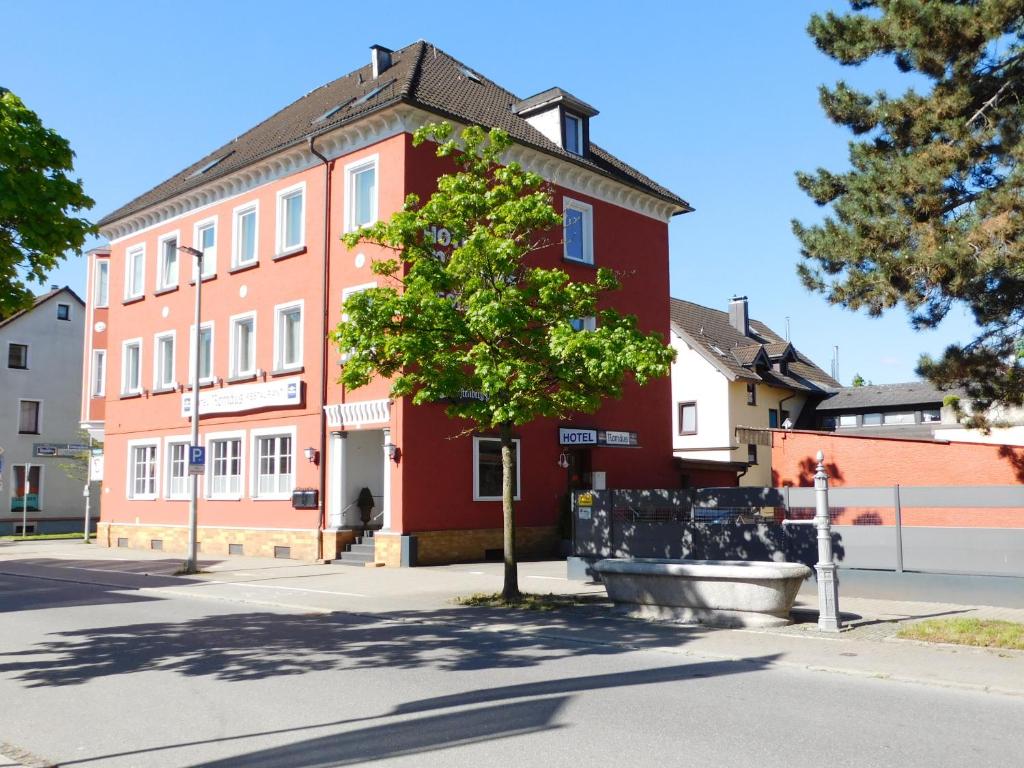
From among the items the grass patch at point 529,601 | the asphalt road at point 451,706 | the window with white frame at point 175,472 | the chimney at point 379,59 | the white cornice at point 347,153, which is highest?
the chimney at point 379,59

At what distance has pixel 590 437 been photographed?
24.8 m

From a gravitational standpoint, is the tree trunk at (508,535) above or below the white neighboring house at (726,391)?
below

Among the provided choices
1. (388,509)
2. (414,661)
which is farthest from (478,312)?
(388,509)

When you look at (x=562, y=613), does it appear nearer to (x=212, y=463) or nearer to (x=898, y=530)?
(x=898, y=530)

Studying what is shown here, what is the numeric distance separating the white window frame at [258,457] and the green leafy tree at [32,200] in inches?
556

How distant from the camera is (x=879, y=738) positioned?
6590 millimetres

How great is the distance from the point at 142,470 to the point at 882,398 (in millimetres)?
33868

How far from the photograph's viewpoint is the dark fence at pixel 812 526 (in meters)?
12.9

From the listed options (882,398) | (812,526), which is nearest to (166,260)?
(812,526)

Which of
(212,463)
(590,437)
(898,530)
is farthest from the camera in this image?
(212,463)

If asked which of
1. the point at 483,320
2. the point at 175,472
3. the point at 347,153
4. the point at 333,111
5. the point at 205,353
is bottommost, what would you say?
the point at 175,472

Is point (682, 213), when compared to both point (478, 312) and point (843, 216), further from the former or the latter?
point (478, 312)

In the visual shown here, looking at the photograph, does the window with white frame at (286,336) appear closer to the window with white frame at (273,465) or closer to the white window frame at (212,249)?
the window with white frame at (273,465)

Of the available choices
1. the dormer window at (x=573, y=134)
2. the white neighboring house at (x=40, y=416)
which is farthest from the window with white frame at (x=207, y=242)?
the white neighboring house at (x=40, y=416)
